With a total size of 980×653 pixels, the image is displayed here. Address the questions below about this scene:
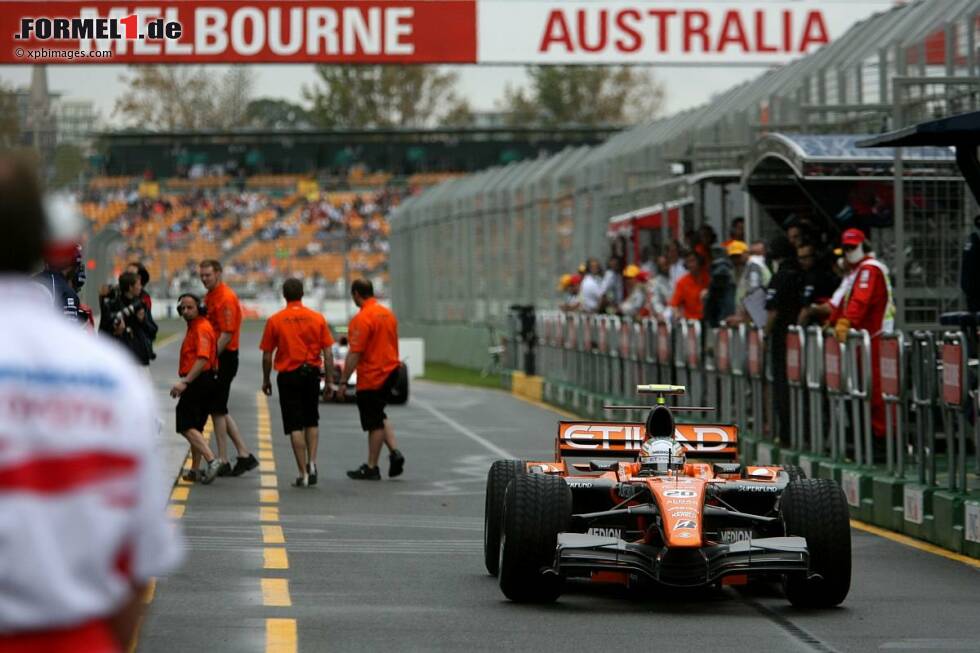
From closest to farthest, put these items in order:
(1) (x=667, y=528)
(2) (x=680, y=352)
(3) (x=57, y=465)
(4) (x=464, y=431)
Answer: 1. (3) (x=57, y=465)
2. (1) (x=667, y=528)
3. (2) (x=680, y=352)
4. (4) (x=464, y=431)

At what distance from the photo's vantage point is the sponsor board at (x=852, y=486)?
46.2 feet

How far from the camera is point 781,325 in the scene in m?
16.7

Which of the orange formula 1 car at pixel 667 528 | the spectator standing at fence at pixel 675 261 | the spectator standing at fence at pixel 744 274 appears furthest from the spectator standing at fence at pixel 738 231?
the orange formula 1 car at pixel 667 528

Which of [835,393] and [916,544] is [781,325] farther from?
[916,544]

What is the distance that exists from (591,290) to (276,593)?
18948mm

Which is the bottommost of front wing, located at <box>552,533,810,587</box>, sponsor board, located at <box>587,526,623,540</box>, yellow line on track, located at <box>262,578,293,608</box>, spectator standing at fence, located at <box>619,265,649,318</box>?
yellow line on track, located at <box>262,578,293,608</box>

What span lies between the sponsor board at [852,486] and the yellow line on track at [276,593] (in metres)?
5.08

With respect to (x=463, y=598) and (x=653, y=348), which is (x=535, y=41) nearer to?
(x=653, y=348)

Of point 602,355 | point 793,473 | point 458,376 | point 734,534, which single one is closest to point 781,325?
point 793,473

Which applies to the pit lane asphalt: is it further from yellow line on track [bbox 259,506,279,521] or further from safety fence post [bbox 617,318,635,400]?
safety fence post [bbox 617,318,635,400]

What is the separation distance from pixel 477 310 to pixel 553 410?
13.8 m

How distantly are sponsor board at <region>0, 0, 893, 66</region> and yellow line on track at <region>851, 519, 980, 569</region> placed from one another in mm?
20460

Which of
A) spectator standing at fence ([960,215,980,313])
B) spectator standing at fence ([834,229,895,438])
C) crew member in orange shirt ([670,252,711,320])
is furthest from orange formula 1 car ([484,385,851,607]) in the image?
crew member in orange shirt ([670,252,711,320])

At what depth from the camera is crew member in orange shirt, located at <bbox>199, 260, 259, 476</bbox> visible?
54.7ft
